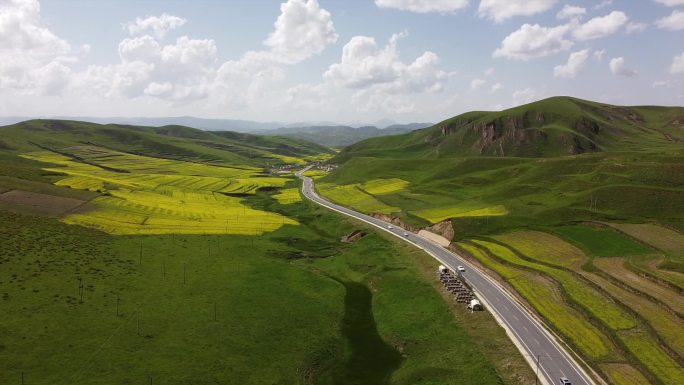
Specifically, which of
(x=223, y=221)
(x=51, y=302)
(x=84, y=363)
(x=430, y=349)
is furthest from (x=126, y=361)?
(x=223, y=221)

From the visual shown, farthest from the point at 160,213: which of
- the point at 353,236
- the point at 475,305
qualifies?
the point at 475,305

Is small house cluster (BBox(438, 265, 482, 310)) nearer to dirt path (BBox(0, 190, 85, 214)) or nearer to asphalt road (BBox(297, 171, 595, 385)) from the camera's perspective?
asphalt road (BBox(297, 171, 595, 385))

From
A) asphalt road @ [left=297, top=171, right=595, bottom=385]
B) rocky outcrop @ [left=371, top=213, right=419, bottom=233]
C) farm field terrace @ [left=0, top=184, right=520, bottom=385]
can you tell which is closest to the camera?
asphalt road @ [left=297, top=171, right=595, bottom=385]

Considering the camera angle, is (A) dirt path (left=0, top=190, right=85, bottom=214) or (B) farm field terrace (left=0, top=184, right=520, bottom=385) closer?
(B) farm field terrace (left=0, top=184, right=520, bottom=385)

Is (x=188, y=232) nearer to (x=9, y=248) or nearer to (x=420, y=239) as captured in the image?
(x=9, y=248)

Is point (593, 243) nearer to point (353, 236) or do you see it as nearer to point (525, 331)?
point (525, 331)

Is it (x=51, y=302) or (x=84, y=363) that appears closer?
(x=84, y=363)

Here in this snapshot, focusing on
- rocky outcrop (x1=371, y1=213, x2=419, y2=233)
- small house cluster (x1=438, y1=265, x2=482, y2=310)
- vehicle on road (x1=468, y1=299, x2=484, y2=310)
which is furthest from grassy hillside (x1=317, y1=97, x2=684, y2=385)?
vehicle on road (x1=468, y1=299, x2=484, y2=310)
